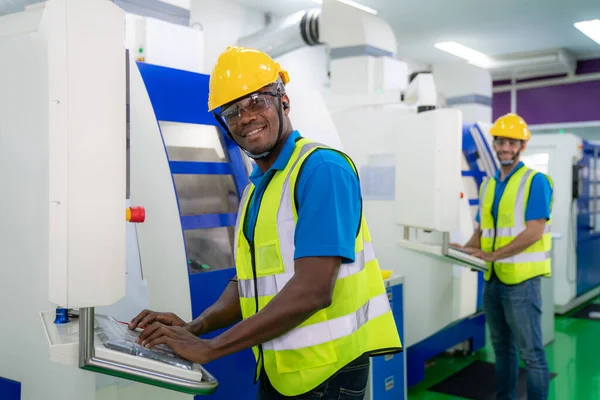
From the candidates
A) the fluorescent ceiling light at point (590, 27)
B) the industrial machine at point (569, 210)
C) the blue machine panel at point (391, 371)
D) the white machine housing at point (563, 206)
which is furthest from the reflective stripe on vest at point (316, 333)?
the fluorescent ceiling light at point (590, 27)

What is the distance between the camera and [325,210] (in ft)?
4.14

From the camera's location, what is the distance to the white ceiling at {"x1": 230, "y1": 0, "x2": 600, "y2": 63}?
6.50 m

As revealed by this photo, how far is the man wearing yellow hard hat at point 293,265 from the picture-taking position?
1.27m

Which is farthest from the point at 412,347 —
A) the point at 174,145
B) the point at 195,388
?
the point at 195,388

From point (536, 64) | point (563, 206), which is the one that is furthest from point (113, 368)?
point (536, 64)

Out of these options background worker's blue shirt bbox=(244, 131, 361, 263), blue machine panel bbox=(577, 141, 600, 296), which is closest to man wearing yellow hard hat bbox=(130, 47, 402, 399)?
background worker's blue shirt bbox=(244, 131, 361, 263)

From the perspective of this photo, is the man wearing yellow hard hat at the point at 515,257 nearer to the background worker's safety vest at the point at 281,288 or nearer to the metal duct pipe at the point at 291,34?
the background worker's safety vest at the point at 281,288

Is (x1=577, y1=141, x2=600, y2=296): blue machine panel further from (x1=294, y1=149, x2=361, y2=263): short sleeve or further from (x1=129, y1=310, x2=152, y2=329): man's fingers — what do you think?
(x1=129, y1=310, x2=152, y2=329): man's fingers

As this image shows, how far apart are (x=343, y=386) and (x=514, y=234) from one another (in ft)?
7.02

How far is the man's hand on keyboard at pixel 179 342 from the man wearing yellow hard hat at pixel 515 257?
2181mm

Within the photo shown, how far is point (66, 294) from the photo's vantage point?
1144mm

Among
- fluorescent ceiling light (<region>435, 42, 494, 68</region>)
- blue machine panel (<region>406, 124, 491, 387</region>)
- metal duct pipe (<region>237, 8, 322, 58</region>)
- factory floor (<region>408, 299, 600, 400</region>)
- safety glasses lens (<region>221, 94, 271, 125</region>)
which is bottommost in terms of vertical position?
factory floor (<region>408, 299, 600, 400</region>)

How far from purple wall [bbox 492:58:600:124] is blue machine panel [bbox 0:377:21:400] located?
399 inches

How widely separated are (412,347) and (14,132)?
119 inches
